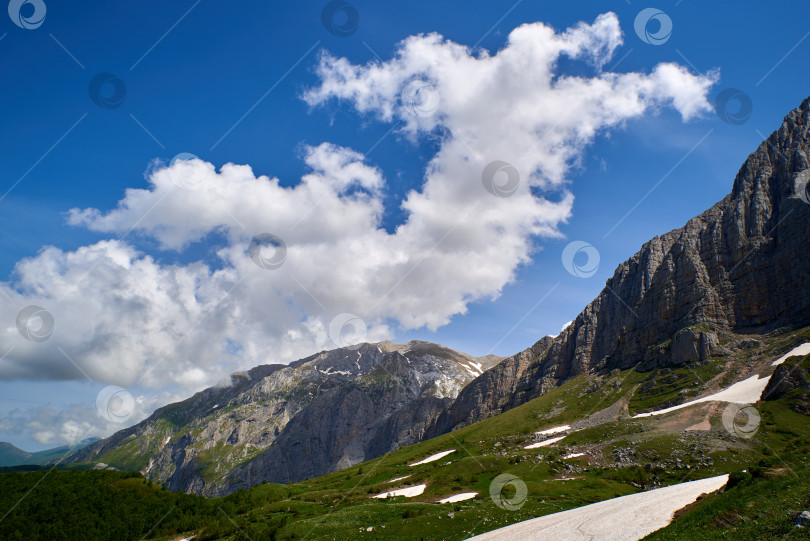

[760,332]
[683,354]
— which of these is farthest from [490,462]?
[760,332]

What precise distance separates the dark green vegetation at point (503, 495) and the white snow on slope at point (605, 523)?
118 inches

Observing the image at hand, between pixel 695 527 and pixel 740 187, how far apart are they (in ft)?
769

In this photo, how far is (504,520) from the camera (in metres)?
36.2

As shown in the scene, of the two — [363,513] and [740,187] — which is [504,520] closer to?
[363,513]

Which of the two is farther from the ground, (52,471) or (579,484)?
(52,471)

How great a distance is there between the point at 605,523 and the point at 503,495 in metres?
25.8

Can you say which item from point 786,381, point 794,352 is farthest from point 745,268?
point 786,381

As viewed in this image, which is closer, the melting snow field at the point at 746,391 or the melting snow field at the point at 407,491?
the melting snow field at the point at 407,491

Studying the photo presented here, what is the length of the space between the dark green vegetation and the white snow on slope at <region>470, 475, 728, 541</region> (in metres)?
3.00

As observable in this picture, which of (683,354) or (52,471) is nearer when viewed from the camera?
(52,471)

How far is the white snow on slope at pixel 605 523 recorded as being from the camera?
26.2m

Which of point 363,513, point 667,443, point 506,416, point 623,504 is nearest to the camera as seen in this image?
point 623,504

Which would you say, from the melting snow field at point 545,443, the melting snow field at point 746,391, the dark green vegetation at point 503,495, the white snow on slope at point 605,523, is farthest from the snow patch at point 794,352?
the white snow on slope at point 605,523

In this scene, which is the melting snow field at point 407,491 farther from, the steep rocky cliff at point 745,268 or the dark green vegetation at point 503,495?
the steep rocky cliff at point 745,268
